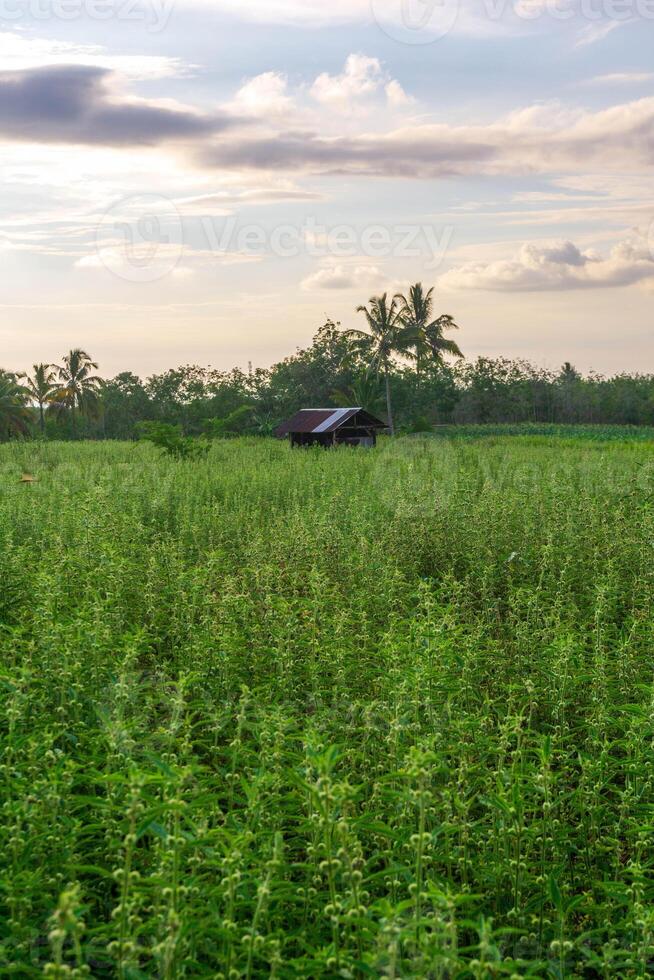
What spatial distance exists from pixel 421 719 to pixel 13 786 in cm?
207

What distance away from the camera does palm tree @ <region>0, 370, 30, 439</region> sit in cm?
4147

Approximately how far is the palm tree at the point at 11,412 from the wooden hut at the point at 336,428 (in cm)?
1392

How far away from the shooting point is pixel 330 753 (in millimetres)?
2438

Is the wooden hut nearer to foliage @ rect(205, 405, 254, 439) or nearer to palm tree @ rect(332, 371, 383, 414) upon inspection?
foliage @ rect(205, 405, 254, 439)

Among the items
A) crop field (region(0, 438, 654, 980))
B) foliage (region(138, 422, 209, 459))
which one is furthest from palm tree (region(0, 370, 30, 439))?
crop field (region(0, 438, 654, 980))

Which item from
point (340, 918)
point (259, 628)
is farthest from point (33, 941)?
point (259, 628)

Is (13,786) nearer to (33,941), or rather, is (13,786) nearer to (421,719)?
(33,941)

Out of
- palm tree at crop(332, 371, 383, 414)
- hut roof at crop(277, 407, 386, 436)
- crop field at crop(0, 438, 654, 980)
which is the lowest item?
crop field at crop(0, 438, 654, 980)

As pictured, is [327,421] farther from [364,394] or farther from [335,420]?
[364,394]

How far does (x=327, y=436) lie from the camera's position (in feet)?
115

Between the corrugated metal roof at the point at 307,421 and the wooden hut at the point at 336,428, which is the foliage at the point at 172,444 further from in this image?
the corrugated metal roof at the point at 307,421

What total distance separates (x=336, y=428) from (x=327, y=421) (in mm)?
693

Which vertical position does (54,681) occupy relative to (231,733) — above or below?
above

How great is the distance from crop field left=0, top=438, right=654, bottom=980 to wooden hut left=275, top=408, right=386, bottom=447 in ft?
80.8
